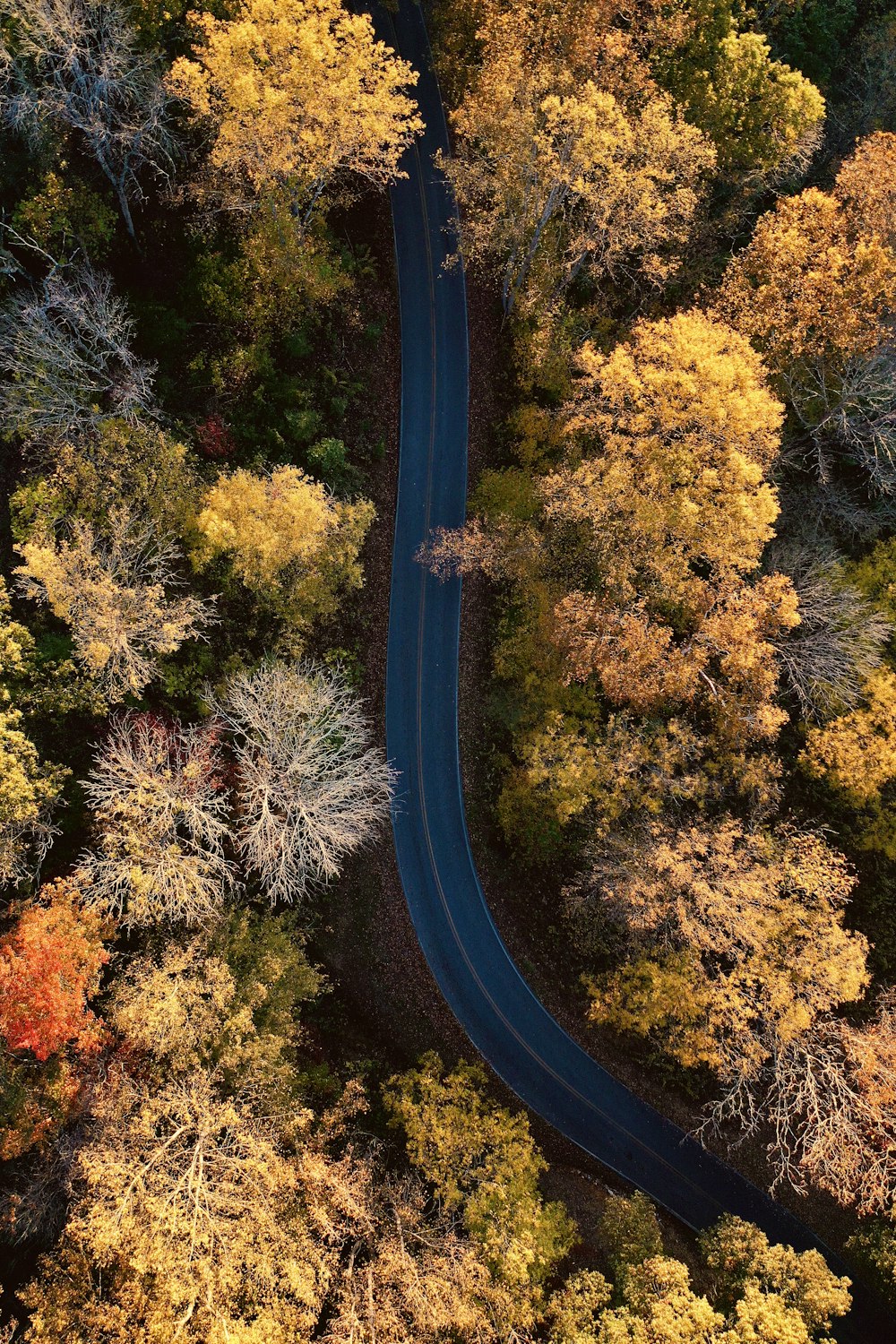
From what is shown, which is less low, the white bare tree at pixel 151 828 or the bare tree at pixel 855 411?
the bare tree at pixel 855 411

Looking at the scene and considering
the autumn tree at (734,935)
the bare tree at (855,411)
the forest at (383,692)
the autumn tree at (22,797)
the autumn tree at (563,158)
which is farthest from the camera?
the bare tree at (855,411)

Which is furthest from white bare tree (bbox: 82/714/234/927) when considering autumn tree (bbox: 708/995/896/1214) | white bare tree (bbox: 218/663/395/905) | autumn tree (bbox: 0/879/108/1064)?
autumn tree (bbox: 708/995/896/1214)

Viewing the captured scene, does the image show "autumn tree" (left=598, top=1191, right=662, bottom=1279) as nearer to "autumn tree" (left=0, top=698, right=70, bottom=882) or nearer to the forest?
the forest

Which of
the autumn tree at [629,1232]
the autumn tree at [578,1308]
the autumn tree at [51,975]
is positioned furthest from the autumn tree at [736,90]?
the autumn tree at [578,1308]

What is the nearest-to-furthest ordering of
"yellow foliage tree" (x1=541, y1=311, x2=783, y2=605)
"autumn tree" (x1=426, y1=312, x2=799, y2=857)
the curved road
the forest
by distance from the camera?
the forest, "yellow foliage tree" (x1=541, y1=311, x2=783, y2=605), "autumn tree" (x1=426, y1=312, x2=799, y2=857), the curved road

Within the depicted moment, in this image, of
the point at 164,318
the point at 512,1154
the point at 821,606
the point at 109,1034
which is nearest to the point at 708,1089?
the point at 512,1154

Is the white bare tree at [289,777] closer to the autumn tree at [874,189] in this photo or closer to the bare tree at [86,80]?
the bare tree at [86,80]
